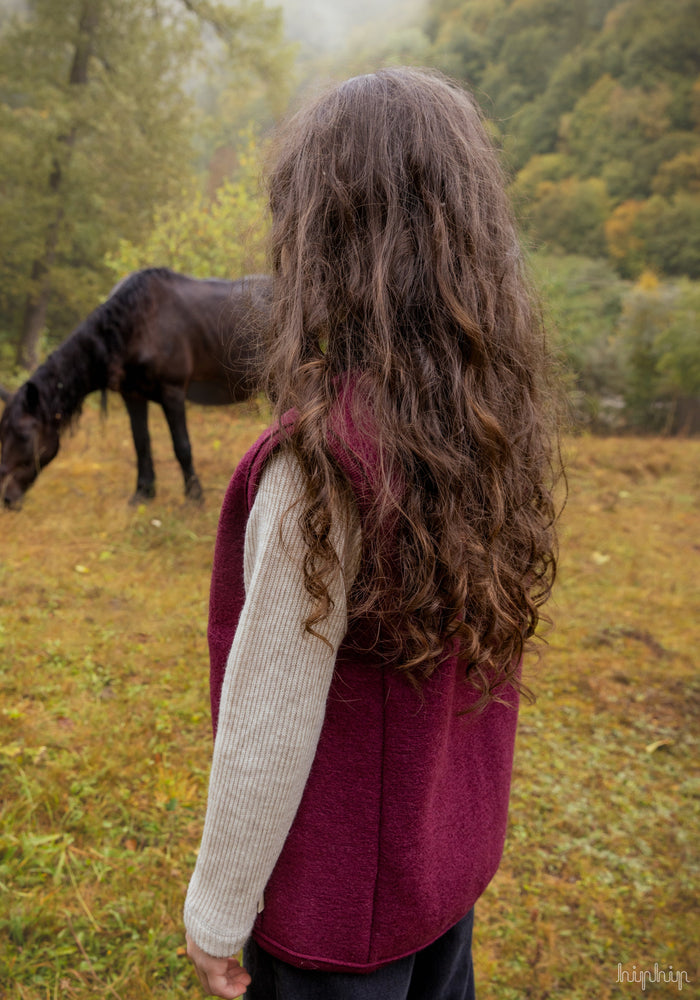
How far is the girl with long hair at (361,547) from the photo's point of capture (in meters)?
0.71

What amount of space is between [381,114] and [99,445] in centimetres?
596

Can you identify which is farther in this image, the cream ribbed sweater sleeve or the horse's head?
the horse's head

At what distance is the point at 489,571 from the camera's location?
0.83 m

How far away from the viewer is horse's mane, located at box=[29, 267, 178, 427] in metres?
4.27

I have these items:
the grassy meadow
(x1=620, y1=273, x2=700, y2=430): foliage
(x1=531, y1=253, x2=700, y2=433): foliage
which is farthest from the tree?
the grassy meadow

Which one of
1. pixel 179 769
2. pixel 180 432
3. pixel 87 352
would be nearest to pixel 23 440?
pixel 87 352

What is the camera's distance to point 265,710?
2.35 ft

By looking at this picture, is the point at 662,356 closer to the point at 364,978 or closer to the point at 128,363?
the point at 128,363

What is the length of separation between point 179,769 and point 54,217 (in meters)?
13.3

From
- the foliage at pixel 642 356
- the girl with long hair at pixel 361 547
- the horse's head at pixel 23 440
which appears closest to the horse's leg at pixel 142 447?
the horse's head at pixel 23 440

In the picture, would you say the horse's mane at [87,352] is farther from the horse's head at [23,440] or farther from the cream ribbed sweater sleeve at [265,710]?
the cream ribbed sweater sleeve at [265,710]

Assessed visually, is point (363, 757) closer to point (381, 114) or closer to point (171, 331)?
point (381, 114)

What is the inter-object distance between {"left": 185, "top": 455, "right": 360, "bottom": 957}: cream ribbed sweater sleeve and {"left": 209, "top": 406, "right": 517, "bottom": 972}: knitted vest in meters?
0.04

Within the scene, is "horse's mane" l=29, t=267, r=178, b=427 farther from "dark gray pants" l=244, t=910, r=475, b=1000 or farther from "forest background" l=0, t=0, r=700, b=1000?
"dark gray pants" l=244, t=910, r=475, b=1000
